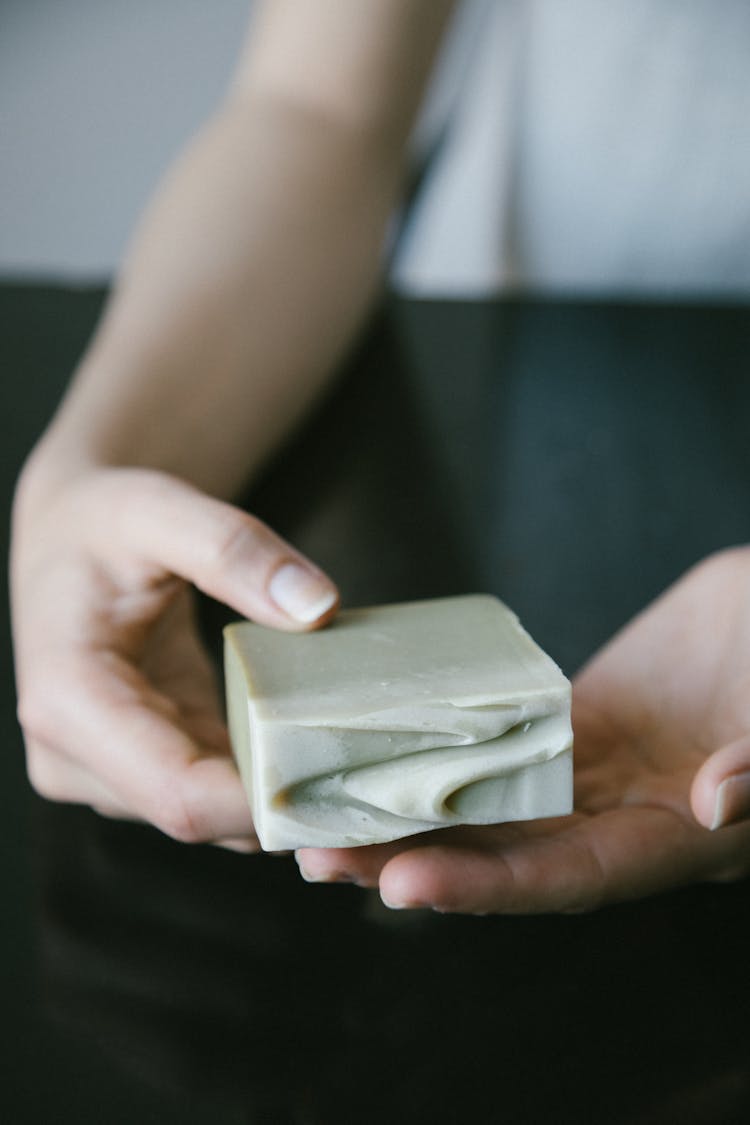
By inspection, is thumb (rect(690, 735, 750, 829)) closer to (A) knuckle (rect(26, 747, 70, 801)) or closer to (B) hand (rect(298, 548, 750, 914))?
(B) hand (rect(298, 548, 750, 914))

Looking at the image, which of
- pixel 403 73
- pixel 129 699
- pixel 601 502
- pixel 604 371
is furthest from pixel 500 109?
pixel 129 699

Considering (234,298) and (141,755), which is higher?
(234,298)

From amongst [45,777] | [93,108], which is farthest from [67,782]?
[93,108]

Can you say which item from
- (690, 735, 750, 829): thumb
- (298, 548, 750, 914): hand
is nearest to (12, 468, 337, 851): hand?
(298, 548, 750, 914): hand

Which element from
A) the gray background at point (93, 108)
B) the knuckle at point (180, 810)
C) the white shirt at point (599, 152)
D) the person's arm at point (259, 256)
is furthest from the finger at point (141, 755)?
the gray background at point (93, 108)

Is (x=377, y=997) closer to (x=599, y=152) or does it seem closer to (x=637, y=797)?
(x=637, y=797)

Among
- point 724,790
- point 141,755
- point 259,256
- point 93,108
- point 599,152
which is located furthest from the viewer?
point 93,108

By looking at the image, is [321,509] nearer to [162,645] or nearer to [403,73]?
[162,645]
